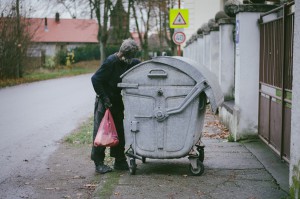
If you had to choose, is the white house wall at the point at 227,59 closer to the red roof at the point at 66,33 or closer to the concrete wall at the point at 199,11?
the concrete wall at the point at 199,11

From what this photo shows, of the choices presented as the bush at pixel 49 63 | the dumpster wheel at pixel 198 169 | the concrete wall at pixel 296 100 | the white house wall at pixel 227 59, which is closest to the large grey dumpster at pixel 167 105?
the dumpster wheel at pixel 198 169

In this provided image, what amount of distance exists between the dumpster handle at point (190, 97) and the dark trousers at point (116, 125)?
0.94 m

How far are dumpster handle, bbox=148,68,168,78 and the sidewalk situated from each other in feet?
4.28

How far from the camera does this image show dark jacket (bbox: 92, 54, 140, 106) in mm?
7004

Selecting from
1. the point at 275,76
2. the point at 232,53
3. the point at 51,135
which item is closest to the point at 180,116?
the point at 275,76

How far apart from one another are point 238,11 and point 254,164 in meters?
3.07

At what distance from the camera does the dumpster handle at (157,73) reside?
6.58 metres

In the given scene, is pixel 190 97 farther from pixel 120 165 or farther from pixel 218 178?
pixel 120 165

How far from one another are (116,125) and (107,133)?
31 centimetres

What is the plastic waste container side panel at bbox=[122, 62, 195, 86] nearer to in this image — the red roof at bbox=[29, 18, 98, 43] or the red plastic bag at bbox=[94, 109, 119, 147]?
the red plastic bag at bbox=[94, 109, 119, 147]

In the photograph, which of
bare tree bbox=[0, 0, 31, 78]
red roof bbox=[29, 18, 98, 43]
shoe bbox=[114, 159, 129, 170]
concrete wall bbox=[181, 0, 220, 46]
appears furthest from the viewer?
red roof bbox=[29, 18, 98, 43]

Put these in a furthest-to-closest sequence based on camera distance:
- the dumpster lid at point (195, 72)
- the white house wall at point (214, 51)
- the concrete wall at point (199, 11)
Answer: the concrete wall at point (199, 11)
the white house wall at point (214, 51)
the dumpster lid at point (195, 72)

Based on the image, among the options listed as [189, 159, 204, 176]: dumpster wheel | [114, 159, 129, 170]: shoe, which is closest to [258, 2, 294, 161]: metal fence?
[189, 159, 204, 176]: dumpster wheel

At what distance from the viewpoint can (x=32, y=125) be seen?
494 inches
